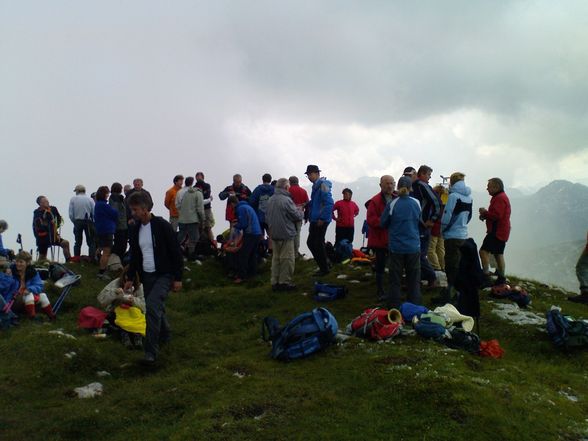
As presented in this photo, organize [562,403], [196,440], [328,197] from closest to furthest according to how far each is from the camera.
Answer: [196,440] < [562,403] < [328,197]

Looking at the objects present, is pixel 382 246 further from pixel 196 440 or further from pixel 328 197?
pixel 196 440

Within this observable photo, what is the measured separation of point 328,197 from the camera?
16.6m

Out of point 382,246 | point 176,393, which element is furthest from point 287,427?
point 382,246

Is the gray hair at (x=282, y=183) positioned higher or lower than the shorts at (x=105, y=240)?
higher

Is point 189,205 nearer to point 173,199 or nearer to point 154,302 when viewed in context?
point 173,199

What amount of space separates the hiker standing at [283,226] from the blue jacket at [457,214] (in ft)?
15.5

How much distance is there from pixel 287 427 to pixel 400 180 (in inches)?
285

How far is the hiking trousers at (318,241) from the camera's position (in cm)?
1700

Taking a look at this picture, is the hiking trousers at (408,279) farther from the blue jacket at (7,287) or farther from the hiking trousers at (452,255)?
the blue jacket at (7,287)

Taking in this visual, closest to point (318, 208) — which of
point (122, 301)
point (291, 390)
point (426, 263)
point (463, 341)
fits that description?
point (426, 263)

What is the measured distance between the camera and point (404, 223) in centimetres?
1227

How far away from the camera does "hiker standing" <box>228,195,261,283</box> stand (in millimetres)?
17906

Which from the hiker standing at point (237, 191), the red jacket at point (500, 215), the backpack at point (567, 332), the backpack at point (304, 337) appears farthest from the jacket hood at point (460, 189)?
the hiker standing at point (237, 191)

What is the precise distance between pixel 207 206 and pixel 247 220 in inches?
208
